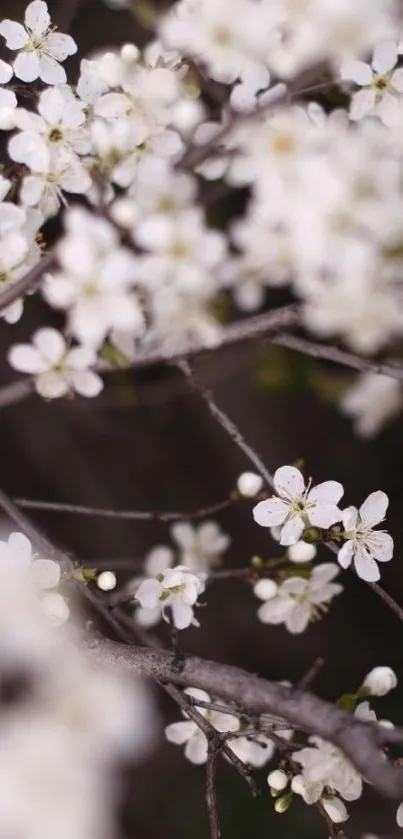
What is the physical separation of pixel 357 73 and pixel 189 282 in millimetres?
376

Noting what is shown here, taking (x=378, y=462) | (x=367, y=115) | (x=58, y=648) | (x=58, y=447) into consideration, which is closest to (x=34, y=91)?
(x=367, y=115)

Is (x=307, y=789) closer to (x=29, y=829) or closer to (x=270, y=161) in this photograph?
(x=29, y=829)

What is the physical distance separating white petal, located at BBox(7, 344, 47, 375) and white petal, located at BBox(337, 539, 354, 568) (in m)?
0.36

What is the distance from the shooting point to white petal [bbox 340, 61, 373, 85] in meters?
0.85

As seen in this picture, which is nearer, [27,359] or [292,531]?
Result: [27,359]

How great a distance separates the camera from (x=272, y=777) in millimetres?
923

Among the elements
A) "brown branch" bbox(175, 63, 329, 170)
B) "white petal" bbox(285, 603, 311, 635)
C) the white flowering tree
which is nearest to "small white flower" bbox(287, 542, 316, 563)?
the white flowering tree

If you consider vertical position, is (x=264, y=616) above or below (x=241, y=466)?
above

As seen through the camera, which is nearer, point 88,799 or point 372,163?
point 372,163

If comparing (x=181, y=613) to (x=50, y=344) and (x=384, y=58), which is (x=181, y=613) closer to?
(x=50, y=344)

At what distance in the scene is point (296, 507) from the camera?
0.93 metres

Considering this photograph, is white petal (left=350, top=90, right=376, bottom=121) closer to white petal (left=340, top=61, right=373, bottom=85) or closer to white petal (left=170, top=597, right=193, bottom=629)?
white petal (left=340, top=61, right=373, bottom=85)

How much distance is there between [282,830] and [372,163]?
5.51ft

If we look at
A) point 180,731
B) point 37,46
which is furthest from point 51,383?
point 180,731
